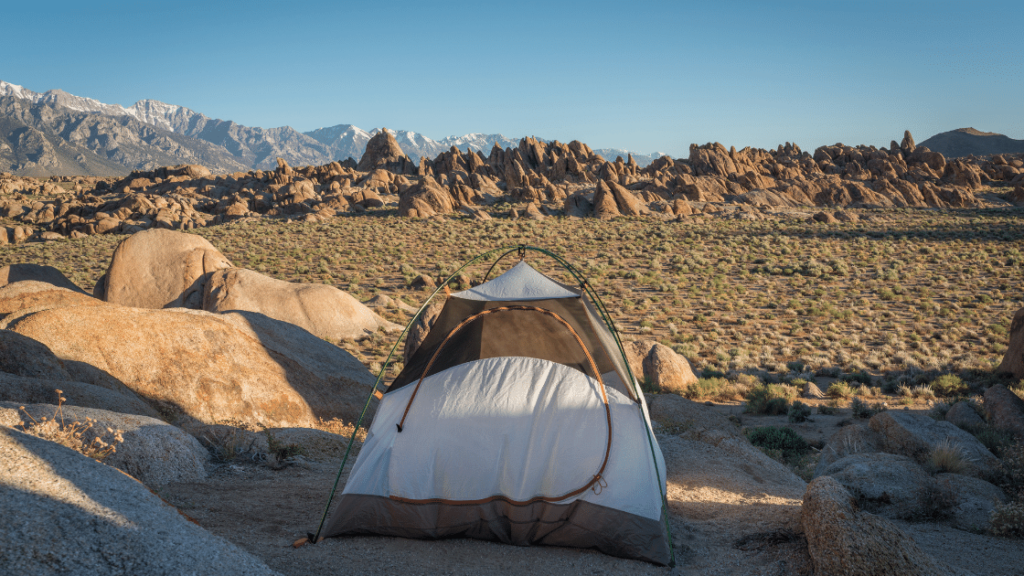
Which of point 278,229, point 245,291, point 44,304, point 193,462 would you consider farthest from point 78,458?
point 278,229

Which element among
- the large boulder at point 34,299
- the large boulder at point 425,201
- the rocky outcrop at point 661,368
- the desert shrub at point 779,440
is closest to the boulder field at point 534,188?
the large boulder at point 425,201

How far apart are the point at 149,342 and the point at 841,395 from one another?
13.7 meters

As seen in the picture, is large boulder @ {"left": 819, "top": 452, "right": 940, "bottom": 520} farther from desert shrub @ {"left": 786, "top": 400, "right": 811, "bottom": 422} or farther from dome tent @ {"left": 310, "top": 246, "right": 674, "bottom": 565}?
desert shrub @ {"left": 786, "top": 400, "right": 811, "bottom": 422}

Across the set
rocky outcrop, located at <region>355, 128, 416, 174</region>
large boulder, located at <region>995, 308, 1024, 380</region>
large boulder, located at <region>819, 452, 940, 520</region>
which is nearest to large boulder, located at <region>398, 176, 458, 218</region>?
rocky outcrop, located at <region>355, 128, 416, 174</region>

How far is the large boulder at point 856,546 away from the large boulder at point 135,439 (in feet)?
19.5

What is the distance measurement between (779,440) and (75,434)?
10004mm

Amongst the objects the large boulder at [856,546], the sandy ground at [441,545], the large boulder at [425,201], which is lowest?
the sandy ground at [441,545]

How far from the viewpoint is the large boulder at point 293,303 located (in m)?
15.1

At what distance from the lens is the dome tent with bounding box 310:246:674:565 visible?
214 inches

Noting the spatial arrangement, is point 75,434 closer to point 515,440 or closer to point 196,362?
point 196,362

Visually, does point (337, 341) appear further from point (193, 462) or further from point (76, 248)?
point (76, 248)

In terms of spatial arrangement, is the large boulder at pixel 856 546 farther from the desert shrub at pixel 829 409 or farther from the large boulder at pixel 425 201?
the large boulder at pixel 425 201

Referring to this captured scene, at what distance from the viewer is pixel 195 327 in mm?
9086

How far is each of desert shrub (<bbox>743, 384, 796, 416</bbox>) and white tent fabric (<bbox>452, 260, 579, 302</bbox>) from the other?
796cm
